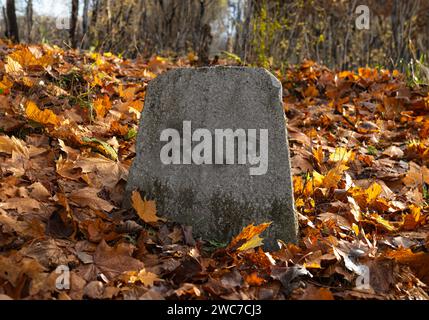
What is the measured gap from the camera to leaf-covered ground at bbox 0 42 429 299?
1593mm

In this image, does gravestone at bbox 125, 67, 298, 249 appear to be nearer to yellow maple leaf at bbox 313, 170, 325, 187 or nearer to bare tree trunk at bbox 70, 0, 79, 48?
yellow maple leaf at bbox 313, 170, 325, 187

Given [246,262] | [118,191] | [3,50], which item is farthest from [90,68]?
[246,262]

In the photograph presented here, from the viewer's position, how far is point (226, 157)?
1.90 metres

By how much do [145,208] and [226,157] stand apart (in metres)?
0.41

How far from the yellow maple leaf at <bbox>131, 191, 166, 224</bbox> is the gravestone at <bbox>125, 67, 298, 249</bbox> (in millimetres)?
60

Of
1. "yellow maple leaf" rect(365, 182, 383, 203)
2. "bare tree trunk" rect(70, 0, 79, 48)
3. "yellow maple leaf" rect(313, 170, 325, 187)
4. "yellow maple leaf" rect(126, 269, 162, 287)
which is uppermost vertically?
"bare tree trunk" rect(70, 0, 79, 48)

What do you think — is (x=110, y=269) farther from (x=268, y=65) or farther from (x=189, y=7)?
(x=189, y=7)

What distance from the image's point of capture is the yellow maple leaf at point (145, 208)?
6.26 feet

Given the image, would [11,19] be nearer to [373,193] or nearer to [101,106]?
[101,106]

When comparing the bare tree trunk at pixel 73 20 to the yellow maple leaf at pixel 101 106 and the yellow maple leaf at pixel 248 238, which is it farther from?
the yellow maple leaf at pixel 248 238

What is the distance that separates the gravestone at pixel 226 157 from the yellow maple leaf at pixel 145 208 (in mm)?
60

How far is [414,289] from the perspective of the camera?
1.73m

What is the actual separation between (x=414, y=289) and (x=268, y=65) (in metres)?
4.09

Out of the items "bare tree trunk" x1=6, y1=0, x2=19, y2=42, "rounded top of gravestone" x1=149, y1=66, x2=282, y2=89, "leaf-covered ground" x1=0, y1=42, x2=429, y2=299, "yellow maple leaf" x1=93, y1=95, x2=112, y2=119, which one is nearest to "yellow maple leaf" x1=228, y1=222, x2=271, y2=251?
"leaf-covered ground" x1=0, y1=42, x2=429, y2=299
